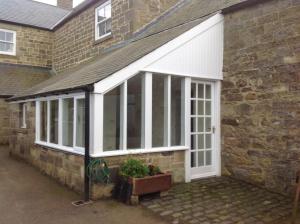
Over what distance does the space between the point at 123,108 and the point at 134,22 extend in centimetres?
533

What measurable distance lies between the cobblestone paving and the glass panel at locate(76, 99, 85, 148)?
6.36ft

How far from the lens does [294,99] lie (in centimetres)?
612

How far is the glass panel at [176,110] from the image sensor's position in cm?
710

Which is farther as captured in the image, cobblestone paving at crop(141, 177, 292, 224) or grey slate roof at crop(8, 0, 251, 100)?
grey slate roof at crop(8, 0, 251, 100)

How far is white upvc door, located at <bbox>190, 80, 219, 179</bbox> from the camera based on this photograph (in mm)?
7473

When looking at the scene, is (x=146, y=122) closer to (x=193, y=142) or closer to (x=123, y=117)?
(x=123, y=117)

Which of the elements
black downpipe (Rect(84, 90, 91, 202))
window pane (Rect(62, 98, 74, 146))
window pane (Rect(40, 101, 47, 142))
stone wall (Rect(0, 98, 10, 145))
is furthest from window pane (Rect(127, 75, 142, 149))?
stone wall (Rect(0, 98, 10, 145))

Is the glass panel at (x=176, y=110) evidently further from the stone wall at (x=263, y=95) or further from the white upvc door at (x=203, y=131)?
the stone wall at (x=263, y=95)

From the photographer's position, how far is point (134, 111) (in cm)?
656

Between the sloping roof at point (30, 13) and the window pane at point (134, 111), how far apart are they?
507 inches

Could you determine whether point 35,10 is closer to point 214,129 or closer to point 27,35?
point 27,35

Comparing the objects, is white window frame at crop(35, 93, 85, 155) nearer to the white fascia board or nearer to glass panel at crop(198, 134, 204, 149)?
the white fascia board

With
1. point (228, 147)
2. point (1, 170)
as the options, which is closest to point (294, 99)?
point (228, 147)

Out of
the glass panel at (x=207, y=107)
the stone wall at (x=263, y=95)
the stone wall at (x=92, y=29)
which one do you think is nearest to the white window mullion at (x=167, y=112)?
the glass panel at (x=207, y=107)
